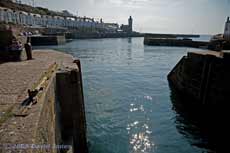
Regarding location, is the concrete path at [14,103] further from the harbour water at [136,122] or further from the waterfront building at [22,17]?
the waterfront building at [22,17]

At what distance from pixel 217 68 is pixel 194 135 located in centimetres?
584

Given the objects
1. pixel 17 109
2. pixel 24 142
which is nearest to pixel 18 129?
pixel 24 142

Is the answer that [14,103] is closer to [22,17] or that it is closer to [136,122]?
[136,122]

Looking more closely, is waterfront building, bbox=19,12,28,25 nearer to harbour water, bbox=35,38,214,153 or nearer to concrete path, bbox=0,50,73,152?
harbour water, bbox=35,38,214,153

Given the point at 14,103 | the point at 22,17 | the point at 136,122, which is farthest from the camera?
the point at 22,17

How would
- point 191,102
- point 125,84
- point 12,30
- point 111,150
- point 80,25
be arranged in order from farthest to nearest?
1. point 80,25
2. point 125,84
3. point 191,102
4. point 12,30
5. point 111,150

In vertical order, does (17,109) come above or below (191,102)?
above

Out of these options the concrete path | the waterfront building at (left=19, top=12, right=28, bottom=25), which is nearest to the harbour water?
the concrete path

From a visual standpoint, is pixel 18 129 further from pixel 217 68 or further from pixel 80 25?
pixel 80 25

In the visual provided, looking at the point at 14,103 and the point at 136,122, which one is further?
the point at 136,122

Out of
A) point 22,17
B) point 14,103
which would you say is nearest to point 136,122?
point 14,103

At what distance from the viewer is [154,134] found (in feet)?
36.2

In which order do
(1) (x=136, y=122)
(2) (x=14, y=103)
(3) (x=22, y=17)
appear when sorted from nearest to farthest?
1. (2) (x=14, y=103)
2. (1) (x=136, y=122)
3. (3) (x=22, y=17)

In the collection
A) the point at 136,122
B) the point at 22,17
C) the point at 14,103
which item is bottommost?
the point at 136,122
